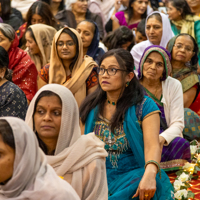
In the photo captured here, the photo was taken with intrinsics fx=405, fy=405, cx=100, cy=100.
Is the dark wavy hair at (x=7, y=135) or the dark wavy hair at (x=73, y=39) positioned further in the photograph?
the dark wavy hair at (x=73, y=39)

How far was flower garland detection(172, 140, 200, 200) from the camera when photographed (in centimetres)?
329

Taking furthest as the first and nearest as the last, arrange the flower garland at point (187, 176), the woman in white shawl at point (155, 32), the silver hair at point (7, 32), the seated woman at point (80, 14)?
the seated woman at point (80, 14) < the woman in white shawl at point (155, 32) < the silver hair at point (7, 32) < the flower garland at point (187, 176)

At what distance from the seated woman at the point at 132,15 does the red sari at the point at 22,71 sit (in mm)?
2739

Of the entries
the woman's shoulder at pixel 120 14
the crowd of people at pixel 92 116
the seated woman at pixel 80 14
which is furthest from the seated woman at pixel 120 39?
the woman's shoulder at pixel 120 14

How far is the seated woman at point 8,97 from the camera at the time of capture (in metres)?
3.39

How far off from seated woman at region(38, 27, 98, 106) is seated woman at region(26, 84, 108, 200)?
81.7 inches

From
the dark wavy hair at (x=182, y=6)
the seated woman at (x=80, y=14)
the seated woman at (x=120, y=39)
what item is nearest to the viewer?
the seated woman at (x=120, y=39)

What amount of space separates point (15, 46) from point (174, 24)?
286cm

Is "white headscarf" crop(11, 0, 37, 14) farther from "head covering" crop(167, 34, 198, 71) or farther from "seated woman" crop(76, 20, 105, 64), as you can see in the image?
"head covering" crop(167, 34, 198, 71)

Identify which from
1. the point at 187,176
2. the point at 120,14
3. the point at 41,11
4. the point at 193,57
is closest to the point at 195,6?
the point at 120,14

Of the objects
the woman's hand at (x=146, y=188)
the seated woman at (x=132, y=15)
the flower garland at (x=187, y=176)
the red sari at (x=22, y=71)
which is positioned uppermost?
the seated woman at (x=132, y=15)

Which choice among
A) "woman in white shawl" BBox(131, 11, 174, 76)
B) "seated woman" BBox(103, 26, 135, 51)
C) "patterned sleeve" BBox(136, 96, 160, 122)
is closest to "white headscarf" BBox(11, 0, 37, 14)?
"seated woman" BBox(103, 26, 135, 51)

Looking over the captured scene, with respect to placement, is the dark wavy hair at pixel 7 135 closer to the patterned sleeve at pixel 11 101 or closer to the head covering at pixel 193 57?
the patterned sleeve at pixel 11 101

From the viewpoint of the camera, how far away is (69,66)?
4.47 metres
